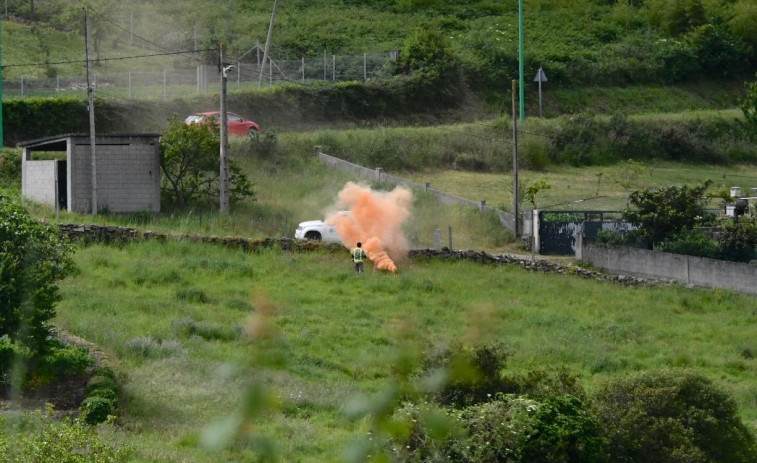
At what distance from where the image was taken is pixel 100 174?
38.5 metres

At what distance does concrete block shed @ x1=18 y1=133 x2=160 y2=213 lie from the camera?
3822 centimetres

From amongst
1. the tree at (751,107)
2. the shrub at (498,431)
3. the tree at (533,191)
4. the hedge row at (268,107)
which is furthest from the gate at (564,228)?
the shrub at (498,431)

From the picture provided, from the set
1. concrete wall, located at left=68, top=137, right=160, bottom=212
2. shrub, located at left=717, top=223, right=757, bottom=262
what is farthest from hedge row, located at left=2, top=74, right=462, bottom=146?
shrub, located at left=717, top=223, right=757, bottom=262

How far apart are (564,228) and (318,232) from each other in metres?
8.37

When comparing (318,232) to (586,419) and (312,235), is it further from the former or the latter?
(586,419)

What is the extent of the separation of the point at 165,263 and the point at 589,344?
→ 11612mm

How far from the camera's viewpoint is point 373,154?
49031 mm

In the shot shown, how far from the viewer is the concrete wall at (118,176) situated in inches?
1507

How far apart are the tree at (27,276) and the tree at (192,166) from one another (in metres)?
16.6

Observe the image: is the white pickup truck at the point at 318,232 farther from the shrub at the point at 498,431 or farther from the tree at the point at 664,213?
the shrub at the point at 498,431

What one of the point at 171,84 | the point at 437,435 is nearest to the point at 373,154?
the point at 171,84

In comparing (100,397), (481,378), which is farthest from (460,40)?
(481,378)

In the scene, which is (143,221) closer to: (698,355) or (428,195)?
(428,195)

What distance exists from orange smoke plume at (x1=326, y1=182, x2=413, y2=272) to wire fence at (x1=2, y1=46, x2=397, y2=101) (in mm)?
16077
